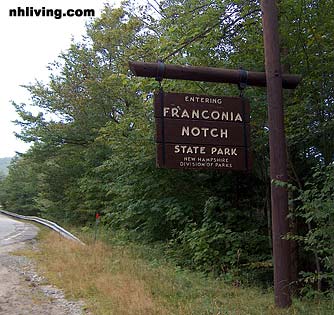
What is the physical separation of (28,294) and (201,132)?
4316 millimetres

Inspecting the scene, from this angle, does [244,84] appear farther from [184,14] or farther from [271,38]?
[184,14]

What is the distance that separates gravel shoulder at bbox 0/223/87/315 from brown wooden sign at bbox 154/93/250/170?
9.26ft

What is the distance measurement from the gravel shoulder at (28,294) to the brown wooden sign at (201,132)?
2.82m

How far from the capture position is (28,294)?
23.9 ft

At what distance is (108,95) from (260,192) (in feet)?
37.3

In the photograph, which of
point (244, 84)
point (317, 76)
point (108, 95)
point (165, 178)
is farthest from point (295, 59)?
point (108, 95)

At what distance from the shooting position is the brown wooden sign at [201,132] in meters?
5.74

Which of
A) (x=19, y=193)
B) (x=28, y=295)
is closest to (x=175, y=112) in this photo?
(x=28, y=295)

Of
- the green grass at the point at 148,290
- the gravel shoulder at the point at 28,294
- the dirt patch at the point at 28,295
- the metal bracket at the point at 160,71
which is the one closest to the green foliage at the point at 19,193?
the gravel shoulder at the point at 28,294

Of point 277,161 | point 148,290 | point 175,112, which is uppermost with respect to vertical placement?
point 175,112

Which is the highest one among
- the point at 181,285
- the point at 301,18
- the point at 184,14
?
the point at 184,14

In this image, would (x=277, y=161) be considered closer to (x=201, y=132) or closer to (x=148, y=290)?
(x=201, y=132)

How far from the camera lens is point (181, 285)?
7301 millimetres

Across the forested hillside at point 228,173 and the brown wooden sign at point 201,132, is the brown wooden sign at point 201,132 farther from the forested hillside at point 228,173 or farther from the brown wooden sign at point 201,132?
the forested hillside at point 228,173
